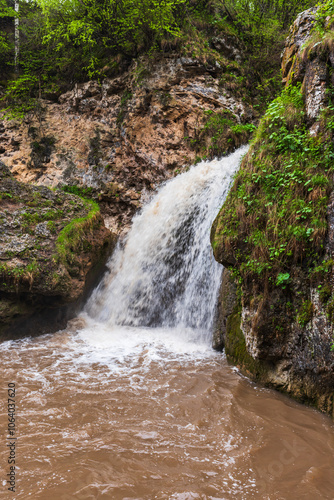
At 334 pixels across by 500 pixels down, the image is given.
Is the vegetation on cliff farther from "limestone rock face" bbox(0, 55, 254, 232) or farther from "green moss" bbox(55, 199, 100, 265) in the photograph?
"green moss" bbox(55, 199, 100, 265)

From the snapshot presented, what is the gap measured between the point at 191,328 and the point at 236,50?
436 inches

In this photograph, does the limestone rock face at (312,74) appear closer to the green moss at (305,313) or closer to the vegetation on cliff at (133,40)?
the green moss at (305,313)

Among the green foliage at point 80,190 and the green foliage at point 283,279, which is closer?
the green foliage at point 283,279

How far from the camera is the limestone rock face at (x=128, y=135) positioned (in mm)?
10734

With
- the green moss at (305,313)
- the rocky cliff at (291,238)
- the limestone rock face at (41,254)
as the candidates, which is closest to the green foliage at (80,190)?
the limestone rock face at (41,254)

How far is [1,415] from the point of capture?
351cm

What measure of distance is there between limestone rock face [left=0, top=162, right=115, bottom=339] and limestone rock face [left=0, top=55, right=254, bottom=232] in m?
2.59

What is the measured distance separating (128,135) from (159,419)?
32.0 feet

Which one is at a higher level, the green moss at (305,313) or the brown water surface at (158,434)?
the green moss at (305,313)

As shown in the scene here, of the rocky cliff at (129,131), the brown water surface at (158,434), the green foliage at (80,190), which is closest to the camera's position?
the brown water surface at (158,434)

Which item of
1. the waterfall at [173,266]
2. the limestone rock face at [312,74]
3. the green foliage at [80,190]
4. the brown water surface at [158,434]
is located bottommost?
the brown water surface at [158,434]

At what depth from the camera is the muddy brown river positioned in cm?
252

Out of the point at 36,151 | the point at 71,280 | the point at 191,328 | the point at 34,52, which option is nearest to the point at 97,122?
the point at 36,151

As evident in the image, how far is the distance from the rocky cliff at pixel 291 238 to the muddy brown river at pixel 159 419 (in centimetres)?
45
